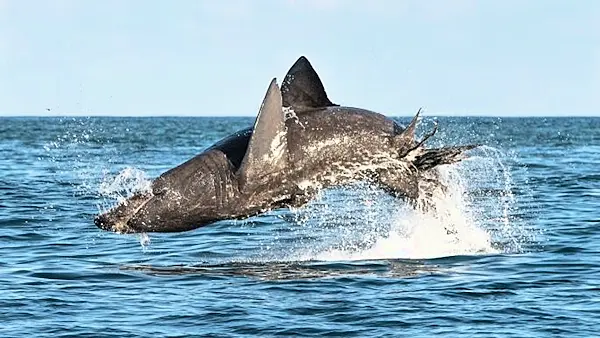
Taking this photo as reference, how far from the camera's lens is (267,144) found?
14.4m

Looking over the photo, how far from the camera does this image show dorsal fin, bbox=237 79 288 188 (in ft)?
45.7

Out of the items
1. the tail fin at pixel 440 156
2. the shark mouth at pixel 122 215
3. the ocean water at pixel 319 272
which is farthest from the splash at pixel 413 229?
the shark mouth at pixel 122 215

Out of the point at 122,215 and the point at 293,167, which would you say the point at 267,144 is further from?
the point at 122,215

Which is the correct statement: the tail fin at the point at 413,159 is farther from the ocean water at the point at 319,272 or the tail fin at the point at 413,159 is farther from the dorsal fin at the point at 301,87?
the dorsal fin at the point at 301,87

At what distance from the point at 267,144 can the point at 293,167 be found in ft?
2.15

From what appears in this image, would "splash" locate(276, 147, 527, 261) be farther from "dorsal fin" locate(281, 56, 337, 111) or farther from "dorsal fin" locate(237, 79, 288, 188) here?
"dorsal fin" locate(237, 79, 288, 188)

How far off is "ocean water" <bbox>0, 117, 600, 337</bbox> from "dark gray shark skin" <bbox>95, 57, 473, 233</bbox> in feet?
2.26

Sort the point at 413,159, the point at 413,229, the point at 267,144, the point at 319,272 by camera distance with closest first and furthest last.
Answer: the point at 267,144
the point at 413,159
the point at 319,272
the point at 413,229

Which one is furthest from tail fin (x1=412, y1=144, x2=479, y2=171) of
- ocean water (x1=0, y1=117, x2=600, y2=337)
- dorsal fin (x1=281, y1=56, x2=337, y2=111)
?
dorsal fin (x1=281, y1=56, x2=337, y2=111)

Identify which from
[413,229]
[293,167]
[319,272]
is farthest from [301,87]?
[413,229]

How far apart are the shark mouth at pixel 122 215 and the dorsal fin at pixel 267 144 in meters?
1.30

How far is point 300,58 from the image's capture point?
1545cm

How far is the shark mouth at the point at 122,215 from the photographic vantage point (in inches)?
581

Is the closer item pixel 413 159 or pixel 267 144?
pixel 267 144
